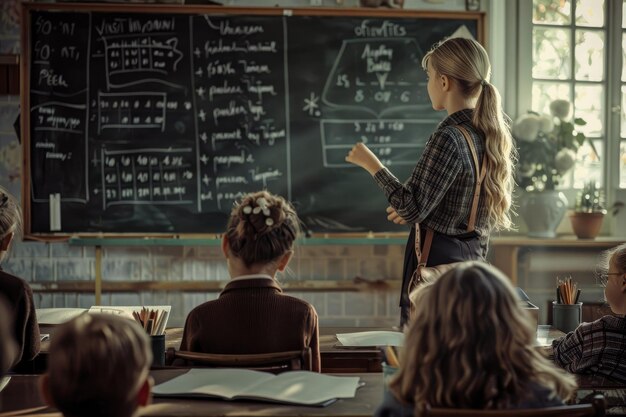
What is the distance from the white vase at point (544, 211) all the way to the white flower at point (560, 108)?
1.34ft

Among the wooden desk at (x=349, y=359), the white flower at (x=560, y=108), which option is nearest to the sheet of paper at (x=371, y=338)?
the wooden desk at (x=349, y=359)

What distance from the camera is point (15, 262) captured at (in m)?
4.26

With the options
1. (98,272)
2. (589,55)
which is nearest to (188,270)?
(98,272)

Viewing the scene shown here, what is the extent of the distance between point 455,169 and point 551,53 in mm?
2355

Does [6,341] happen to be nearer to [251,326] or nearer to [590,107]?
[251,326]

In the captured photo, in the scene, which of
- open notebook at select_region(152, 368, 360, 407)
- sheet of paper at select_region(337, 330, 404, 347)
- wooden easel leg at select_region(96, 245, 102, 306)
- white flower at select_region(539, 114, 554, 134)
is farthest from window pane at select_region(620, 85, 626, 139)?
open notebook at select_region(152, 368, 360, 407)

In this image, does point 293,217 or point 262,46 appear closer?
point 293,217

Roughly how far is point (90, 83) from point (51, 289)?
1.03 metres

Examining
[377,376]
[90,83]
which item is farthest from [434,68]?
[90,83]

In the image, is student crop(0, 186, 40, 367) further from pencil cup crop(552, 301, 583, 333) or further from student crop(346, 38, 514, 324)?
pencil cup crop(552, 301, 583, 333)

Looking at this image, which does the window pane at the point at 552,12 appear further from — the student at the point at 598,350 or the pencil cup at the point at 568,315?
the student at the point at 598,350

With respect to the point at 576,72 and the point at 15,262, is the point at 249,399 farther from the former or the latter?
the point at 576,72

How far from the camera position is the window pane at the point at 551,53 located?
4555 millimetres

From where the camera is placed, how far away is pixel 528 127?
4.30 metres
